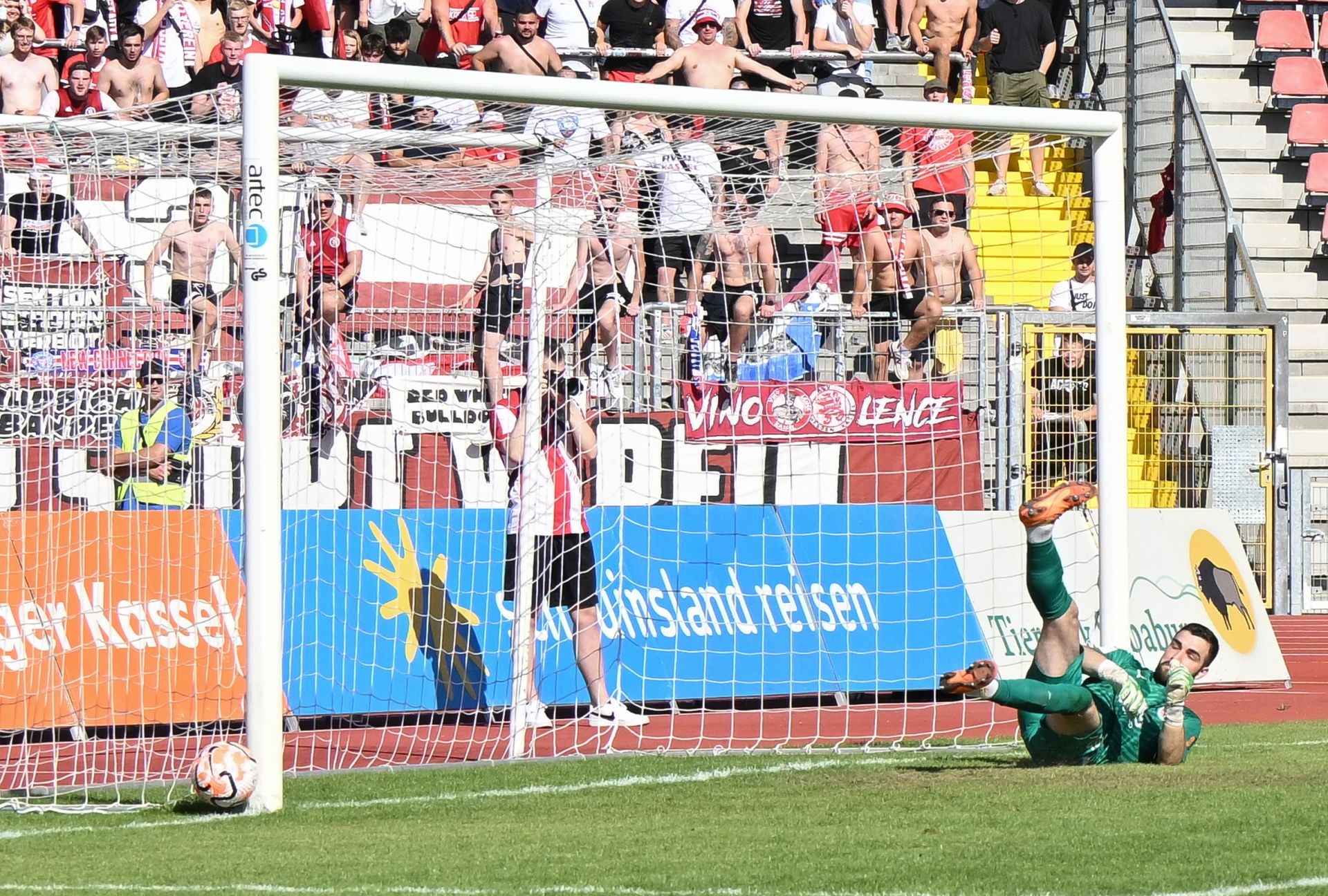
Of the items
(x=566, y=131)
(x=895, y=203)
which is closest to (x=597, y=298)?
(x=895, y=203)

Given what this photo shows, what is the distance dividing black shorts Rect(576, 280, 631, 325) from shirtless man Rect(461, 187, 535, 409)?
0.44 metres

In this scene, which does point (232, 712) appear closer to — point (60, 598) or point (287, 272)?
point (60, 598)

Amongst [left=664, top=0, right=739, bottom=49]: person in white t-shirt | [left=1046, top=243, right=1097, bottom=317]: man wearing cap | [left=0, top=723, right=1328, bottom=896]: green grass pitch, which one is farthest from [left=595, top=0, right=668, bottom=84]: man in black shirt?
[left=0, top=723, right=1328, bottom=896]: green grass pitch

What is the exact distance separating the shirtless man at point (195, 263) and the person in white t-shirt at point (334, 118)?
102cm

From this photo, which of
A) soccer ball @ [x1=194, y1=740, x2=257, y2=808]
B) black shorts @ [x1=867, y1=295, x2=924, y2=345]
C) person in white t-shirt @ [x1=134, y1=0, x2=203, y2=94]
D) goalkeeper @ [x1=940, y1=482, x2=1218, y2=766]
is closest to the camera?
soccer ball @ [x1=194, y1=740, x2=257, y2=808]

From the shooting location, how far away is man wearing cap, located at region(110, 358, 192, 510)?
35.0ft

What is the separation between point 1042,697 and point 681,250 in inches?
237

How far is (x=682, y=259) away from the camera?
42.8ft

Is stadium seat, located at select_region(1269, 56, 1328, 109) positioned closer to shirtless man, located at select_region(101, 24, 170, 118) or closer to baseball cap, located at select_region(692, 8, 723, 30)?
baseball cap, located at select_region(692, 8, 723, 30)

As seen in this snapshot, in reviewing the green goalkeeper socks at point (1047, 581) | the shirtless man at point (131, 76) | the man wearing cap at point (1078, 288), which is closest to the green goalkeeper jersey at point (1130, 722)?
the green goalkeeper socks at point (1047, 581)

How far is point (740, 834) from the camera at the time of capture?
654cm

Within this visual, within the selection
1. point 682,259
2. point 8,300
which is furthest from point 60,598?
point 682,259

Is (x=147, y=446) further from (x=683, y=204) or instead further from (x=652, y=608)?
(x=683, y=204)

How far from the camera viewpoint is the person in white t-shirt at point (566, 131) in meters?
10.4
